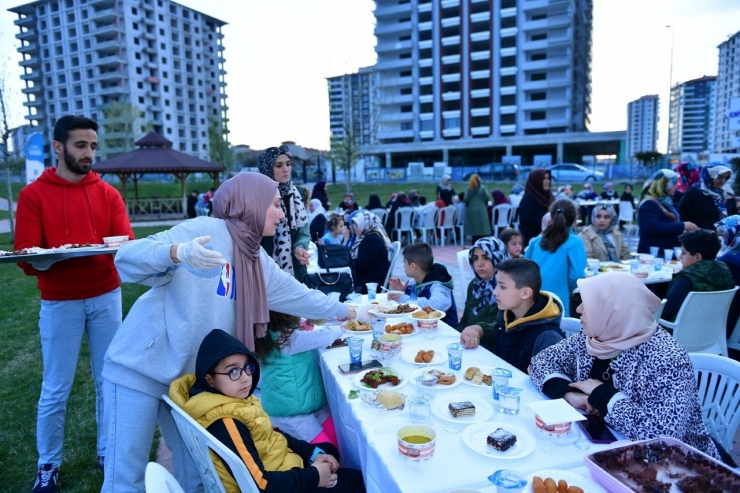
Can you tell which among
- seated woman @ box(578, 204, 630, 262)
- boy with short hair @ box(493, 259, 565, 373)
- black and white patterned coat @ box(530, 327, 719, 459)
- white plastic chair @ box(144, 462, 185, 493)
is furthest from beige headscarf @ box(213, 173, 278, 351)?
seated woman @ box(578, 204, 630, 262)

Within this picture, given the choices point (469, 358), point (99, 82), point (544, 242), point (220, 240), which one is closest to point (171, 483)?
point (220, 240)

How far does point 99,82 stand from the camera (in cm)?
5978

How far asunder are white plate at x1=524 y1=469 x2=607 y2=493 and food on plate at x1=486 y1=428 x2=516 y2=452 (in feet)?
0.51

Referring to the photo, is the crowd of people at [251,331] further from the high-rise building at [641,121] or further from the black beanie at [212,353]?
the high-rise building at [641,121]

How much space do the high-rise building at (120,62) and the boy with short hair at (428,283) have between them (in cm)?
6160

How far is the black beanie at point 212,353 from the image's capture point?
1.84 m

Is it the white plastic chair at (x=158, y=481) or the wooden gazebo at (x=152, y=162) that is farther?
the wooden gazebo at (x=152, y=162)

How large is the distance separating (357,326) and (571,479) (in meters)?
1.90

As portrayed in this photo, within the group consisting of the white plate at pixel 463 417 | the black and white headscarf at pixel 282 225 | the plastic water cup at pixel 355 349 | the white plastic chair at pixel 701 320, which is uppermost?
the black and white headscarf at pixel 282 225

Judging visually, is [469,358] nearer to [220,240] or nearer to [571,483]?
[571,483]

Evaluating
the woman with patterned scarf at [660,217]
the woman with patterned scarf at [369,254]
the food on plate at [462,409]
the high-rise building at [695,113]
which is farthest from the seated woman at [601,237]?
the high-rise building at [695,113]

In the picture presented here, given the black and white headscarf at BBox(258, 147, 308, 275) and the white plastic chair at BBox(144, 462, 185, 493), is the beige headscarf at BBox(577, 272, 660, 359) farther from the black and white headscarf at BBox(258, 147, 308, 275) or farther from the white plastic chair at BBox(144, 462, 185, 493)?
the black and white headscarf at BBox(258, 147, 308, 275)

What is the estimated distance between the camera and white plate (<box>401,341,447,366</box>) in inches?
101

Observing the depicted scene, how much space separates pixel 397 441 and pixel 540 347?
1168 millimetres
